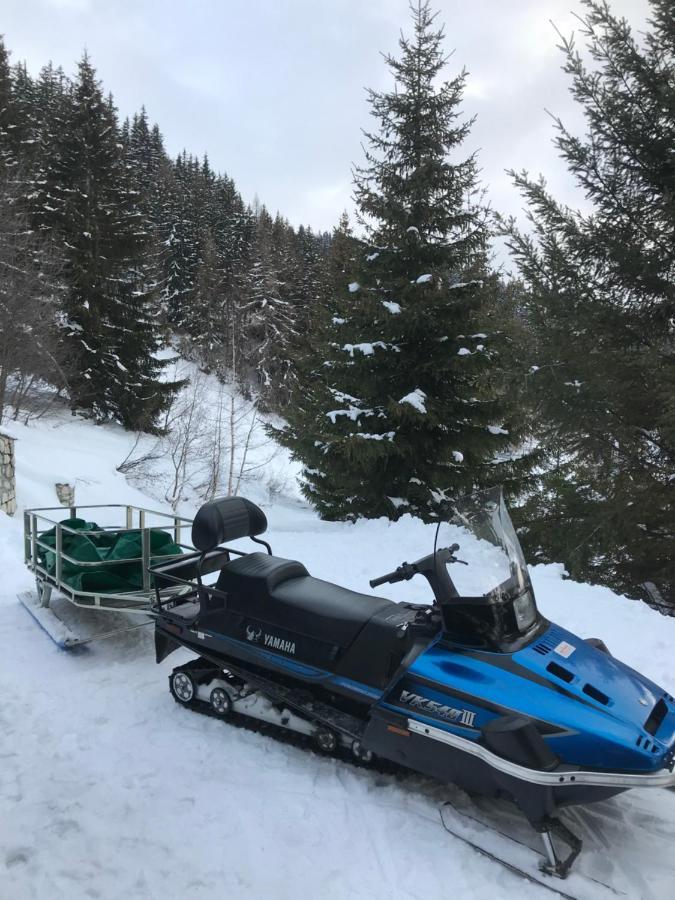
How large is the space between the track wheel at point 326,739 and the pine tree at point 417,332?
5.85 metres

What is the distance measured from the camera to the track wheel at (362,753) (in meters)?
3.19

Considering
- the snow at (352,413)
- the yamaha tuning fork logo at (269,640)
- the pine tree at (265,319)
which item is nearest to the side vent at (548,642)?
the yamaha tuning fork logo at (269,640)

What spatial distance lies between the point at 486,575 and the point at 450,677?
0.54m

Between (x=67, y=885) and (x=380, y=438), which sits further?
(x=380, y=438)

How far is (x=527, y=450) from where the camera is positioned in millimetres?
10406

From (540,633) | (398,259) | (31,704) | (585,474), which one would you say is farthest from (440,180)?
(31,704)

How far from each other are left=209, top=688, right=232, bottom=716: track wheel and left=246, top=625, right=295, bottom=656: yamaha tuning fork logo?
0.42 m

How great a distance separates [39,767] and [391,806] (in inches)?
78.2

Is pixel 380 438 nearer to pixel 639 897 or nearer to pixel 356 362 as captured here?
pixel 356 362

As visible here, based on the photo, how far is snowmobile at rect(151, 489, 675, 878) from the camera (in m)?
2.45

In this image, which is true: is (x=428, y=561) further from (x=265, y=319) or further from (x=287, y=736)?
(x=265, y=319)

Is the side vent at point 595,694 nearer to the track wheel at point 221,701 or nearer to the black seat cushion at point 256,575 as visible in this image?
the black seat cushion at point 256,575

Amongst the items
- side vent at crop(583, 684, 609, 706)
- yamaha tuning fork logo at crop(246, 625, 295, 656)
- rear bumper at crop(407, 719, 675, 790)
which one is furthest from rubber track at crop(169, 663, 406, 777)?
side vent at crop(583, 684, 609, 706)

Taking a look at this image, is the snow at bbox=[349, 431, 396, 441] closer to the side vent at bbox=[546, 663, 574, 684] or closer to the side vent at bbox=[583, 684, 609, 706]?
the side vent at bbox=[546, 663, 574, 684]
